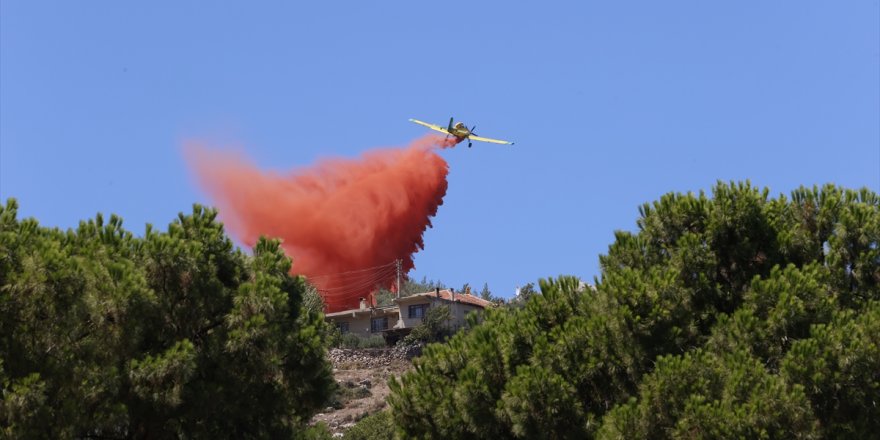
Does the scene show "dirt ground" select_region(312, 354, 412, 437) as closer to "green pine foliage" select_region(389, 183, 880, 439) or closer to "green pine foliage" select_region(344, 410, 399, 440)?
"green pine foliage" select_region(344, 410, 399, 440)

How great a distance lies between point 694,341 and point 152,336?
13.7m

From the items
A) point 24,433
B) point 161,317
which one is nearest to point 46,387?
point 24,433

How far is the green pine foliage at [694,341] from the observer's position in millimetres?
25844

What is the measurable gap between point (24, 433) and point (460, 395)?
446 inches

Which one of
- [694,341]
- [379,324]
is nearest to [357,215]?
[379,324]

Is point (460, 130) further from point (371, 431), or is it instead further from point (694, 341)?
point (694, 341)

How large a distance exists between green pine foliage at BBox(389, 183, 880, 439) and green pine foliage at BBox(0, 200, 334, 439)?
4200 mm

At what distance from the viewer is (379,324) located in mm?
98375

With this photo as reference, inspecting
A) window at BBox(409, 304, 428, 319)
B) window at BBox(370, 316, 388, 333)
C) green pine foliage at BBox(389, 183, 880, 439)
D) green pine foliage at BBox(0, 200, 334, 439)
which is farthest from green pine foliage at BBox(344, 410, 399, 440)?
window at BBox(370, 316, 388, 333)

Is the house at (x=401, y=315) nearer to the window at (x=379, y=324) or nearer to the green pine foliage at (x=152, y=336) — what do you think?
the window at (x=379, y=324)

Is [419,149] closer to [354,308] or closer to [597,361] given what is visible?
[354,308]

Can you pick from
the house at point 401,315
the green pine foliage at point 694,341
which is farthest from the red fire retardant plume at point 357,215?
the green pine foliage at point 694,341

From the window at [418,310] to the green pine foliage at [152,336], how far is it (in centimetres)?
6205

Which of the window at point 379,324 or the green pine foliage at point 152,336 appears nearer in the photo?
the green pine foliage at point 152,336
